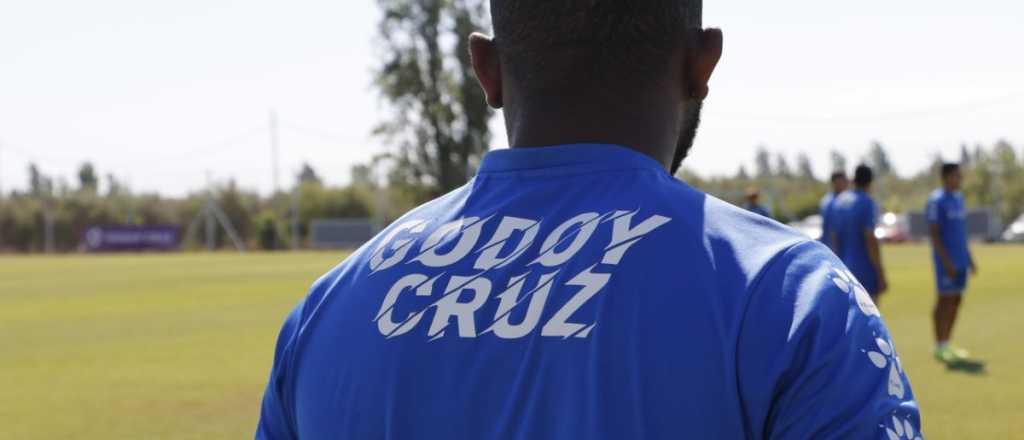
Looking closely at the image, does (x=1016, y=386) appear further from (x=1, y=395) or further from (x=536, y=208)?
(x=536, y=208)

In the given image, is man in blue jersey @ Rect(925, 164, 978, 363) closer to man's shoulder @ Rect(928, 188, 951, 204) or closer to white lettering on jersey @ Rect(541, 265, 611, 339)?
man's shoulder @ Rect(928, 188, 951, 204)

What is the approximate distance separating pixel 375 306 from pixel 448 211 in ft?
0.56

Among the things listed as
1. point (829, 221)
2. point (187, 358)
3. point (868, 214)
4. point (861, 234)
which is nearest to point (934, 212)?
point (868, 214)

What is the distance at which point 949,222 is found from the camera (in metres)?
12.2

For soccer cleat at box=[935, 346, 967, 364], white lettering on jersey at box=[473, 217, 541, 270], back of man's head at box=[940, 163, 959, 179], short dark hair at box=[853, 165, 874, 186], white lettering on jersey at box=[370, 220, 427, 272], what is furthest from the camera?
short dark hair at box=[853, 165, 874, 186]

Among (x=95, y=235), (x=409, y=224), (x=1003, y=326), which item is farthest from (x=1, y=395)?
(x=95, y=235)

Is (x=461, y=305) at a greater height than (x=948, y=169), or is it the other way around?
(x=948, y=169)

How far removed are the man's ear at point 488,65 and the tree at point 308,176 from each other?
6887 centimetres

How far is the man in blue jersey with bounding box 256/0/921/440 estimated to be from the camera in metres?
1.43

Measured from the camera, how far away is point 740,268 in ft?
4.84

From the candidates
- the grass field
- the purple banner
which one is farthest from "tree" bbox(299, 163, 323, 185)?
the grass field

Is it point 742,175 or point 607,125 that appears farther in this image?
point 742,175

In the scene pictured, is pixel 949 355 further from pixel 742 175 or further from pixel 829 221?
pixel 742 175

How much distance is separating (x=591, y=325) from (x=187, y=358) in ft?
40.4
